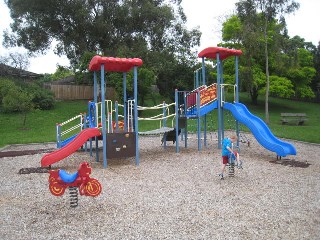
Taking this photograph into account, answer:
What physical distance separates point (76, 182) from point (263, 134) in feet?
23.4

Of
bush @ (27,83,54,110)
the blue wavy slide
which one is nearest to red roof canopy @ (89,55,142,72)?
the blue wavy slide

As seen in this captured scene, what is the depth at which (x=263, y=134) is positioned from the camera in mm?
11266

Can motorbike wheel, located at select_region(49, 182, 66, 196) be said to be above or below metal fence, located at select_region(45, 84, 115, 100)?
below

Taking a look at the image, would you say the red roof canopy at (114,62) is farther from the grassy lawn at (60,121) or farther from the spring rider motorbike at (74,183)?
the grassy lawn at (60,121)

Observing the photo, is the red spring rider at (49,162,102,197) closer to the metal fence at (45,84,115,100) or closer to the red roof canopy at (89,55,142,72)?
the red roof canopy at (89,55,142,72)

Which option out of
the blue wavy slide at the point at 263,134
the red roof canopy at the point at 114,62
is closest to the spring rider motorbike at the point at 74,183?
the red roof canopy at the point at 114,62

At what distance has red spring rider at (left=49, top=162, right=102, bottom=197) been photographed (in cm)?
615

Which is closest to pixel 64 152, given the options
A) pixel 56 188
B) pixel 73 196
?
pixel 56 188

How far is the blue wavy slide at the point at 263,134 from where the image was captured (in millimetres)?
10750

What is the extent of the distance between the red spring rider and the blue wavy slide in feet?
21.4

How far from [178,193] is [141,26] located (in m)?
23.6

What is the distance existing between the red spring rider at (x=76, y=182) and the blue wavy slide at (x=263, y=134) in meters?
6.54

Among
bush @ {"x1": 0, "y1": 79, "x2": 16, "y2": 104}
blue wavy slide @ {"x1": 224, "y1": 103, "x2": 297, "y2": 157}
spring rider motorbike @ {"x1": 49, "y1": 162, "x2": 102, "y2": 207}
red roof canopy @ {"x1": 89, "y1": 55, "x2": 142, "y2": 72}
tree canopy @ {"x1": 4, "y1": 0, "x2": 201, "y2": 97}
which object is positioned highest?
tree canopy @ {"x1": 4, "y1": 0, "x2": 201, "y2": 97}

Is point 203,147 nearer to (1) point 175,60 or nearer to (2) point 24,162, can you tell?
(2) point 24,162
